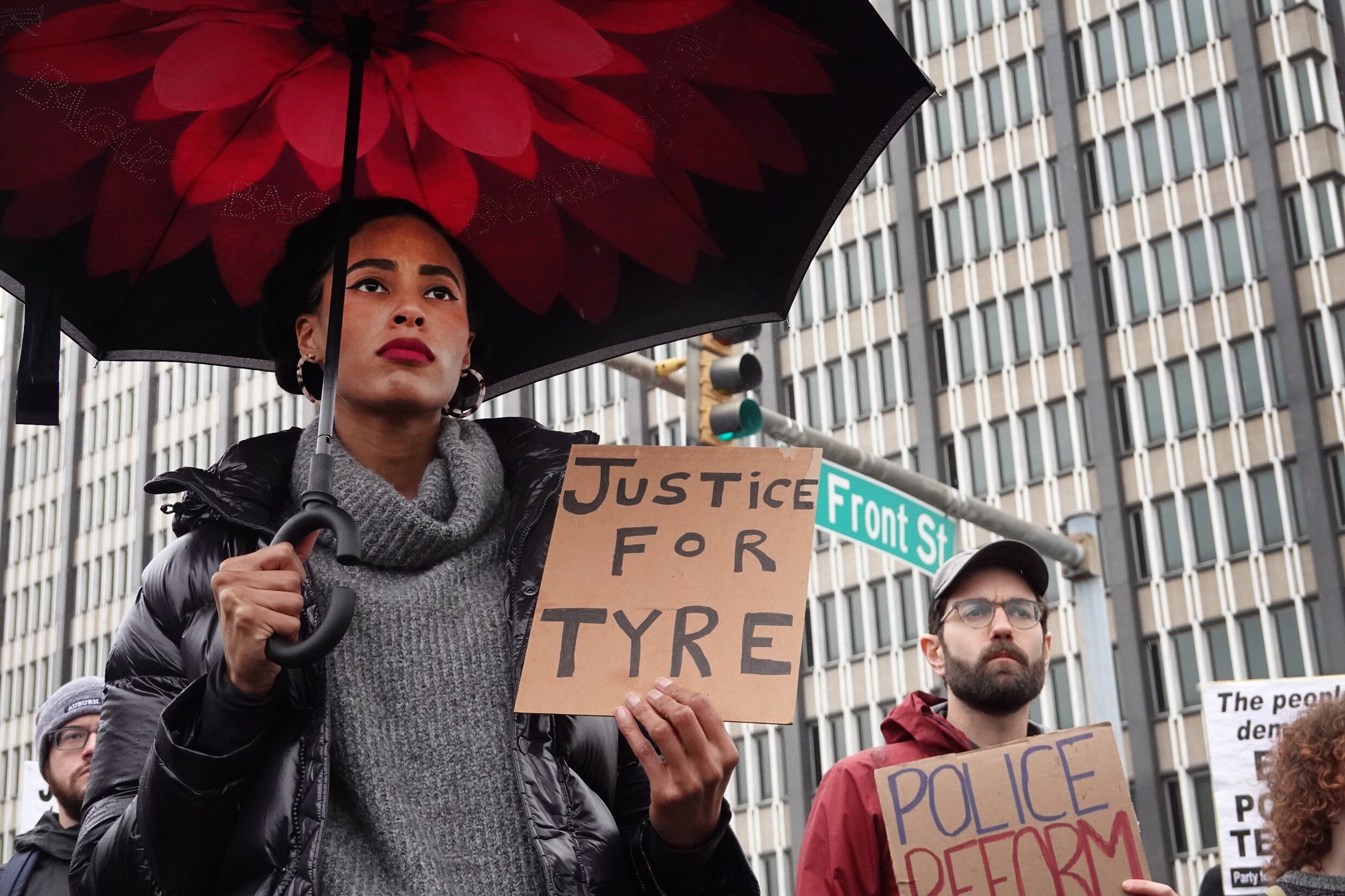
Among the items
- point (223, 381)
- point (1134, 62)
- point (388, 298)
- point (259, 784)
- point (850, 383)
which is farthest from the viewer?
point (223, 381)

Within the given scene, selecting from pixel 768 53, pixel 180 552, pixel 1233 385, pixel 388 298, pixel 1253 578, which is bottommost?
pixel 180 552

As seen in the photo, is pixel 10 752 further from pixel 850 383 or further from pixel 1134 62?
pixel 1134 62

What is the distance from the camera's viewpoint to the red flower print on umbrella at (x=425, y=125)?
2.84 meters

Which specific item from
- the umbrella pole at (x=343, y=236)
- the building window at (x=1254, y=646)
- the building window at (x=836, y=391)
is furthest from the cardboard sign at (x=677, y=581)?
the building window at (x=836, y=391)

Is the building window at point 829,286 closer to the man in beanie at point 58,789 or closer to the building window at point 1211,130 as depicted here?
the building window at point 1211,130

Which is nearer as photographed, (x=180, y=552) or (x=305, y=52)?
(x=180, y=552)

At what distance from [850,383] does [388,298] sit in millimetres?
50486

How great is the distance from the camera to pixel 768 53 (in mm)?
2916

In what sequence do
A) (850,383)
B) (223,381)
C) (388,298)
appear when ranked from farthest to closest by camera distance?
(223,381) < (850,383) < (388,298)

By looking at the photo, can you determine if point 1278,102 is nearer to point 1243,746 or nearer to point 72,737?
point 1243,746

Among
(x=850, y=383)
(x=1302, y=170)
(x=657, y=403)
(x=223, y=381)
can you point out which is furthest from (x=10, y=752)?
(x=1302, y=170)

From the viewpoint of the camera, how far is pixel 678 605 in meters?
2.69

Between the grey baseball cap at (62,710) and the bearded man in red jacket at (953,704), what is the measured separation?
2.27 metres

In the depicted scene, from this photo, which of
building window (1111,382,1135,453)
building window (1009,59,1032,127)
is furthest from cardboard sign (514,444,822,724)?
building window (1009,59,1032,127)
